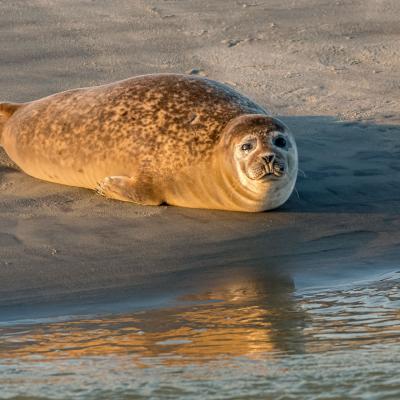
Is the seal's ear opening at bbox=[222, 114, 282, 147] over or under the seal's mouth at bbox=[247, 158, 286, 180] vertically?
over

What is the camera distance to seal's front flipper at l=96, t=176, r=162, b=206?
6.25 m

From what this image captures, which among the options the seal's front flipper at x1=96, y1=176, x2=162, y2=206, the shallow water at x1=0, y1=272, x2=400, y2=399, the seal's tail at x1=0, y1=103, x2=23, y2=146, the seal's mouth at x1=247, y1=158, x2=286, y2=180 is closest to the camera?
the shallow water at x1=0, y1=272, x2=400, y2=399

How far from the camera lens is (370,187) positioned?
254 inches

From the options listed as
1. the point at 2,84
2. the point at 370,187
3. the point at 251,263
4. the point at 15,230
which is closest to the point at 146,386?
the point at 251,263

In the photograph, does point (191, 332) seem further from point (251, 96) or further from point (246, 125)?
point (251, 96)

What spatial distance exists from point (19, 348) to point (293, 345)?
0.93 meters

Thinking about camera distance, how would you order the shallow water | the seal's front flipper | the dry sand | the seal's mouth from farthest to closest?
the seal's front flipper, the seal's mouth, the dry sand, the shallow water

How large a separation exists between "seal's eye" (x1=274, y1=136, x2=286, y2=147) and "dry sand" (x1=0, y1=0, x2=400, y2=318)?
32 cm

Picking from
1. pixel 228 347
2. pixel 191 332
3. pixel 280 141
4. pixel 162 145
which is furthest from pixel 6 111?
Result: pixel 228 347

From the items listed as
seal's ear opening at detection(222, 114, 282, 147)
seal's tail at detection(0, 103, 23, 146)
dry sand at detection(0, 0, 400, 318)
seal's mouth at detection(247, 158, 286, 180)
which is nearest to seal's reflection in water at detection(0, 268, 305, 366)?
dry sand at detection(0, 0, 400, 318)

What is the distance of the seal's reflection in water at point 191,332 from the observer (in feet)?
13.9

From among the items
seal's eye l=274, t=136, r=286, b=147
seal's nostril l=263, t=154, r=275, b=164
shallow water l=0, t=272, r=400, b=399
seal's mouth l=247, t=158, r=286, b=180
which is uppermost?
seal's eye l=274, t=136, r=286, b=147

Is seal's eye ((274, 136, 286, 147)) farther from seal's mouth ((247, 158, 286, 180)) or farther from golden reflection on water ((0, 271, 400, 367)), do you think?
golden reflection on water ((0, 271, 400, 367))

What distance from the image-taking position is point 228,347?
426 centimetres
